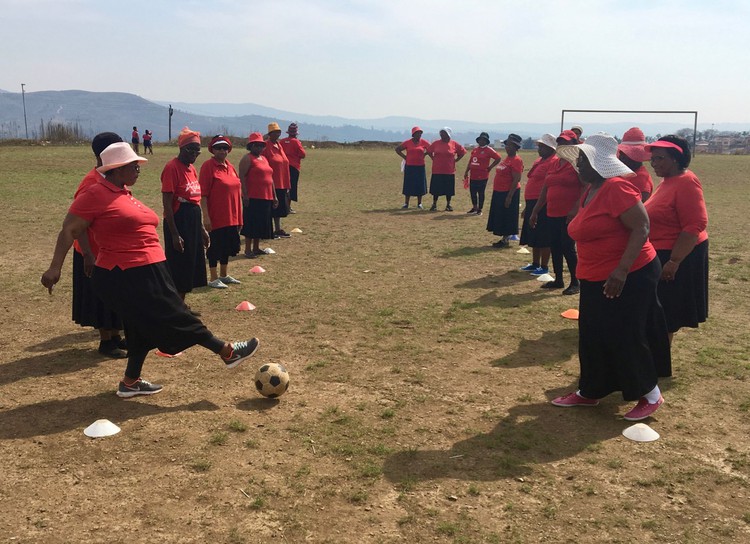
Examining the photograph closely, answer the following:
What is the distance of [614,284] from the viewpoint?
475cm

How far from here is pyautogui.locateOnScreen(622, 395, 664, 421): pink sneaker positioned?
5027 mm

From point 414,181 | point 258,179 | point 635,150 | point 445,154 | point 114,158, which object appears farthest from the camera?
point 414,181

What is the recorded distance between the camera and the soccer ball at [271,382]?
535 centimetres

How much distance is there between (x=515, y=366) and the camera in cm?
626

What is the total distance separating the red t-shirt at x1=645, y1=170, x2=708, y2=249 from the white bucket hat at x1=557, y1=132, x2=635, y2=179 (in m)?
0.98

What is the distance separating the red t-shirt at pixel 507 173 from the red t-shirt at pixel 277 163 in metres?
3.95

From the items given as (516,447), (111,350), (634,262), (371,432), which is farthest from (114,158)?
(634,262)

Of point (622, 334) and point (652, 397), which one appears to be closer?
point (622, 334)

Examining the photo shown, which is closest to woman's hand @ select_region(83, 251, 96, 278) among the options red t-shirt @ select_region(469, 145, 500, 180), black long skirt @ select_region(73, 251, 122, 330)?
black long skirt @ select_region(73, 251, 122, 330)

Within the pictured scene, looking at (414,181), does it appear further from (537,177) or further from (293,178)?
(537,177)

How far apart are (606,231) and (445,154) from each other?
495 inches

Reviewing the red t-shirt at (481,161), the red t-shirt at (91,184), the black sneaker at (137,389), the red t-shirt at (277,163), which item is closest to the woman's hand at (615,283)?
the black sneaker at (137,389)

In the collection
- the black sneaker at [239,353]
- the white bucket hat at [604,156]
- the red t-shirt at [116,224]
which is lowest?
the black sneaker at [239,353]

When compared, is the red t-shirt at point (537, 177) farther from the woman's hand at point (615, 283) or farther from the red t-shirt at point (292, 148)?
the red t-shirt at point (292, 148)
